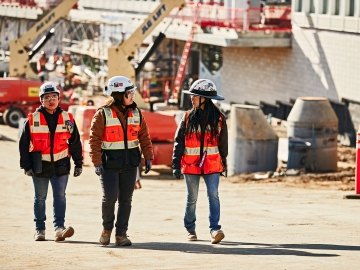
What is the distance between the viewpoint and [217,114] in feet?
42.3

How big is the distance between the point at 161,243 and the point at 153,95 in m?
31.6

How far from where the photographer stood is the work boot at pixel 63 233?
13.0m

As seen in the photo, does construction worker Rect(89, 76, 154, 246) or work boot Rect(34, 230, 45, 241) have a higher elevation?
construction worker Rect(89, 76, 154, 246)

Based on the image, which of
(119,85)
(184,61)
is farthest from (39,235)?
(184,61)

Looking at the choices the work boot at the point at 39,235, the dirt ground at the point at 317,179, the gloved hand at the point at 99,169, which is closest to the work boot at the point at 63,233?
the work boot at the point at 39,235

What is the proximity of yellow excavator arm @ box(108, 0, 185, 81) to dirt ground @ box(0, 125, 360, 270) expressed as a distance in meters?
12.7

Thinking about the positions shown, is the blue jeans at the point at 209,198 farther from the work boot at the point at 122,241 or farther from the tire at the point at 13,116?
the tire at the point at 13,116

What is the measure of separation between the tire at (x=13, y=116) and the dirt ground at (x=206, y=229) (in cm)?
1208

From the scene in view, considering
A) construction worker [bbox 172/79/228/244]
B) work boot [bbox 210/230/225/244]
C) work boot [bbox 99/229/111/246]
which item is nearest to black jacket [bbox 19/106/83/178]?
work boot [bbox 99/229/111/246]

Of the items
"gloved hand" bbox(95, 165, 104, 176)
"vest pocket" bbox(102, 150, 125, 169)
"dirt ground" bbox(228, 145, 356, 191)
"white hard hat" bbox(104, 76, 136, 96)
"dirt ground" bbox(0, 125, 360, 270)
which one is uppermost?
"white hard hat" bbox(104, 76, 136, 96)

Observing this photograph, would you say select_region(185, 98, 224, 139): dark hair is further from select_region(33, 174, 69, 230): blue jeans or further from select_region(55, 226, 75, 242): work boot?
select_region(55, 226, 75, 242): work boot

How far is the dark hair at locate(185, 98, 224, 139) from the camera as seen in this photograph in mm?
12859

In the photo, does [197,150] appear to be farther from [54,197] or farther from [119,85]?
[54,197]

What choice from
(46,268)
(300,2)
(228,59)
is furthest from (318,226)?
(228,59)
